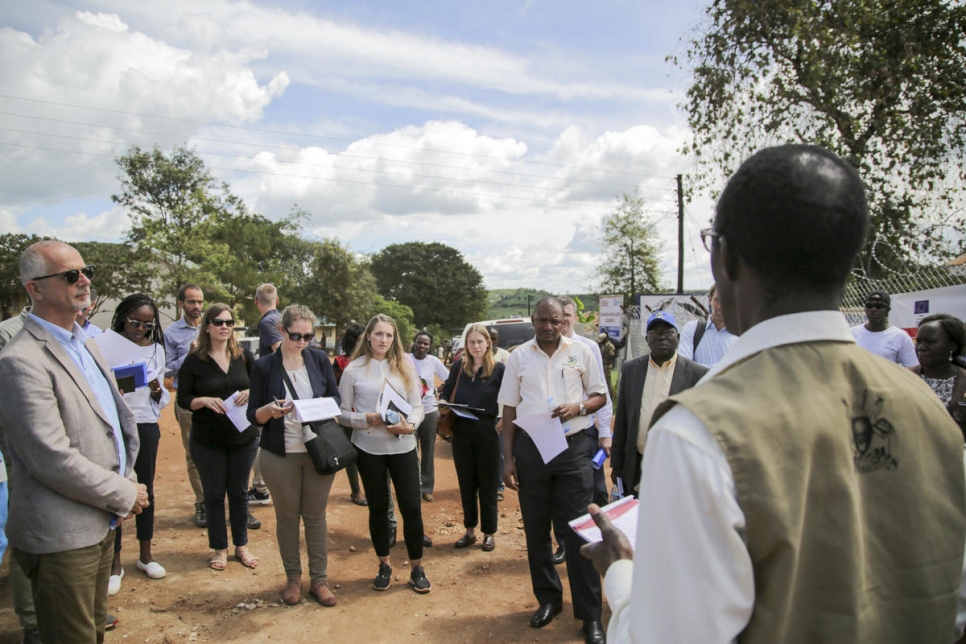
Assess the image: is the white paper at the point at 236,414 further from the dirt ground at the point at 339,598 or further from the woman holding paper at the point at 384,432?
the dirt ground at the point at 339,598

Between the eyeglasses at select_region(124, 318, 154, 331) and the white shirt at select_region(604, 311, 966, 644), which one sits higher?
the eyeglasses at select_region(124, 318, 154, 331)

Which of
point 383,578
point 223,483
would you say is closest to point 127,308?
point 223,483

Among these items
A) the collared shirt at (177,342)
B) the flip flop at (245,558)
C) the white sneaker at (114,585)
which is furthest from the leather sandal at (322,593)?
the collared shirt at (177,342)

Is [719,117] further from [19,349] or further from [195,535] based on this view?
[19,349]

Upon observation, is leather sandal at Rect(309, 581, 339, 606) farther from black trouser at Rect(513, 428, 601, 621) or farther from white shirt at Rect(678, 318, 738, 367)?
white shirt at Rect(678, 318, 738, 367)

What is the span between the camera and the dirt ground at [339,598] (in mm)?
4262

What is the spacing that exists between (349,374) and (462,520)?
2.70 m

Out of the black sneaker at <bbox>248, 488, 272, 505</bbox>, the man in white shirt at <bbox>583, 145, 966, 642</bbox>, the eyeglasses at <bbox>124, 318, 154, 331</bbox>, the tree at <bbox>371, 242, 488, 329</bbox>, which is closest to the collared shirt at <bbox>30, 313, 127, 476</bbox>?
the eyeglasses at <bbox>124, 318, 154, 331</bbox>

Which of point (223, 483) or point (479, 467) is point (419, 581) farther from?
point (223, 483)

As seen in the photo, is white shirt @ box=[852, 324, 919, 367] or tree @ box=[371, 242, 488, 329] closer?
white shirt @ box=[852, 324, 919, 367]

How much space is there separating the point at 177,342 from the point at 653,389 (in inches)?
185

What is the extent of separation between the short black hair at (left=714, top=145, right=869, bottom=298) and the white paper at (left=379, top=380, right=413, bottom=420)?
12.7 feet

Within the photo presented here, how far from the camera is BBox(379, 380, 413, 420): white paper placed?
4.77m

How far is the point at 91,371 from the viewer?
3074 millimetres
